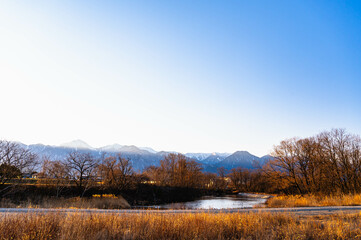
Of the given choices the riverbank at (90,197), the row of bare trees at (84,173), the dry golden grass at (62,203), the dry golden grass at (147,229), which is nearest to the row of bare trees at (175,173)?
the riverbank at (90,197)

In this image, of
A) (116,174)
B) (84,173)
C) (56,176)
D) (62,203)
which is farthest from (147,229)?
(116,174)

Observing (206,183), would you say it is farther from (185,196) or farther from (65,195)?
(65,195)

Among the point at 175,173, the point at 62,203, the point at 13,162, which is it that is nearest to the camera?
the point at 13,162

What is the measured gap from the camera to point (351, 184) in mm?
30734

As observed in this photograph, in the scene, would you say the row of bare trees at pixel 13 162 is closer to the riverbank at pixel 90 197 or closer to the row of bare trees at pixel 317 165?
the riverbank at pixel 90 197

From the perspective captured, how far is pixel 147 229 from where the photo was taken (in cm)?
877

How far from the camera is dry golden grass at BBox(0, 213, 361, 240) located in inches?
288

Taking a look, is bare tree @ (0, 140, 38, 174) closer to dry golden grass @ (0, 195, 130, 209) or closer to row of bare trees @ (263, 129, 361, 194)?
dry golden grass @ (0, 195, 130, 209)

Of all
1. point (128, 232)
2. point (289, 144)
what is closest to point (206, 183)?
point (289, 144)

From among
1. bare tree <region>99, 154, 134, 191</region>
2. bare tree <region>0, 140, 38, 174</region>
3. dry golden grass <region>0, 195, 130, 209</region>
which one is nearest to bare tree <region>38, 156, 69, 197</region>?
dry golden grass <region>0, 195, 130, 209</region>

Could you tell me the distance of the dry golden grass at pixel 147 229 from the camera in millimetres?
7310

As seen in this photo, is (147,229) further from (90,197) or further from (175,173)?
(175,173)

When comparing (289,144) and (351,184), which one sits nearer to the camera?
(351,184)

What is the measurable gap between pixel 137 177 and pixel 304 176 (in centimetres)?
3517
